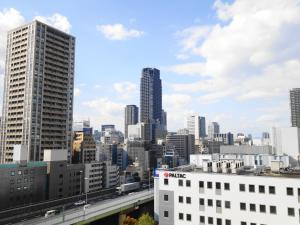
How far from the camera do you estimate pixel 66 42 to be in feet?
566

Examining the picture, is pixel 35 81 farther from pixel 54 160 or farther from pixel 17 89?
pixel 54 160

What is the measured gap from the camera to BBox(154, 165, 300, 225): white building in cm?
5197

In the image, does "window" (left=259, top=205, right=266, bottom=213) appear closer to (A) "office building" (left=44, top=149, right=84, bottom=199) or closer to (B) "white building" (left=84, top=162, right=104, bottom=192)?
(A) "office building" (left=44, top=149, right=84, bottom=199)

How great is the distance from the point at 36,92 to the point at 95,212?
9727 centimetres

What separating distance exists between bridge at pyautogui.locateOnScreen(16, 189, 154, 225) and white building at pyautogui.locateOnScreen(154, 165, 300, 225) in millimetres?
17080

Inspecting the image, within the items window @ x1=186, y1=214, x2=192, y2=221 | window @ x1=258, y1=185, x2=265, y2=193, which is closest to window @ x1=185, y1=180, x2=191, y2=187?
window @ x1=186, y1=214, x2=192, y2=221

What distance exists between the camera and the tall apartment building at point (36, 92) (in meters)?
151

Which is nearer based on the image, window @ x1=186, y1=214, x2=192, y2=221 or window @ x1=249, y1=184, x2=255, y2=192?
window @ x1=249, y1=184, x2=255, y2=192

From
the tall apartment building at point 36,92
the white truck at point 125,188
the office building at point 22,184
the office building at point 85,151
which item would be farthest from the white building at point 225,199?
the office building at point 85,151

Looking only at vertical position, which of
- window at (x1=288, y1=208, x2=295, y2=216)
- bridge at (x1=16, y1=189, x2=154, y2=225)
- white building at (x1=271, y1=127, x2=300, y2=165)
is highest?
white building at (x1=271, y1=127, x2=300, y2=165)

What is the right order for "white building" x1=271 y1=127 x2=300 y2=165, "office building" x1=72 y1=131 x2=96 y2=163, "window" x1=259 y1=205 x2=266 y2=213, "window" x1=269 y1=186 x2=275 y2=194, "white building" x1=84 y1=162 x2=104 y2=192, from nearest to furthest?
"window" x1=269 y1=186 x2=275 y2=194, "window" x1=259 y1=205 x2=266 y2=213, "white building" x1=84 y1=162 x2=104 y2=192, "white building" x1=271 y1=127 x2=300 y2=165, "office building" x1=72 y1=131 x2=96 y2=163

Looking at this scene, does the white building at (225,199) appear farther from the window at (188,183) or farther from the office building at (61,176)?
the office building at (61,176)

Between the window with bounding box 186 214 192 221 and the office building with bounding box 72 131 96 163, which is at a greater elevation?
the office building with bounding box 72 131 96 163

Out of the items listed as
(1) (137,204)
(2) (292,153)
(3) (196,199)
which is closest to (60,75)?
(1) (137,204)
